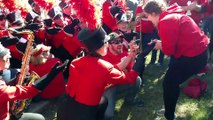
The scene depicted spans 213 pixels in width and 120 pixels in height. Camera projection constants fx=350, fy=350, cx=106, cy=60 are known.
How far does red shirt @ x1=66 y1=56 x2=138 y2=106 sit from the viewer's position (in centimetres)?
438

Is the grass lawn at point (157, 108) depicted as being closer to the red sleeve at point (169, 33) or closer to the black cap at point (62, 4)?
the red sleeve at point (169, 33)

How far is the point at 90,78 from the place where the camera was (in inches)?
172

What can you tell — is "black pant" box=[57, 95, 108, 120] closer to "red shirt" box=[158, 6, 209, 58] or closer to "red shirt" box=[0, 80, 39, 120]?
"red shirt" box=[0, 80, 39, 120]

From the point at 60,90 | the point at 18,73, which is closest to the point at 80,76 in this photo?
the point at 18,73

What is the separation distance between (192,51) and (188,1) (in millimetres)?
3156

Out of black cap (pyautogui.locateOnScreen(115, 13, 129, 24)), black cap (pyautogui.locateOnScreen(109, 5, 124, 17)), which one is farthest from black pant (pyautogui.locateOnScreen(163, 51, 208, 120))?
black cap (pyautogui.locateOnScreen(109, 5, 124, 17))

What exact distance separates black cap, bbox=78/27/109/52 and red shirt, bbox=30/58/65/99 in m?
1.81

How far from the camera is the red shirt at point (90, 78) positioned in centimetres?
438

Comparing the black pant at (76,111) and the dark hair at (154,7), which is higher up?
the dark hair at (154,7)

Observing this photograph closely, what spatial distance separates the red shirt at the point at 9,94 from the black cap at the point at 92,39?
87cm

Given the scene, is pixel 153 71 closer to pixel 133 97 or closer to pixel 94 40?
pixel 133 97

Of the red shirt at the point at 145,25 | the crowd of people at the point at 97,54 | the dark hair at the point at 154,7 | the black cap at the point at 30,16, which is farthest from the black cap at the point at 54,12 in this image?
the dark hair at the point at 154,7

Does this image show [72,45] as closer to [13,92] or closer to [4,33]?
[4,33]

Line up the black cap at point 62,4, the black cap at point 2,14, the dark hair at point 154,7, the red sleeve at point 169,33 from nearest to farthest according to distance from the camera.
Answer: the red sleeve at point 169,33
the dark hair at point 154,7
the black cap at point 2,14
the black cap at point 62,4
